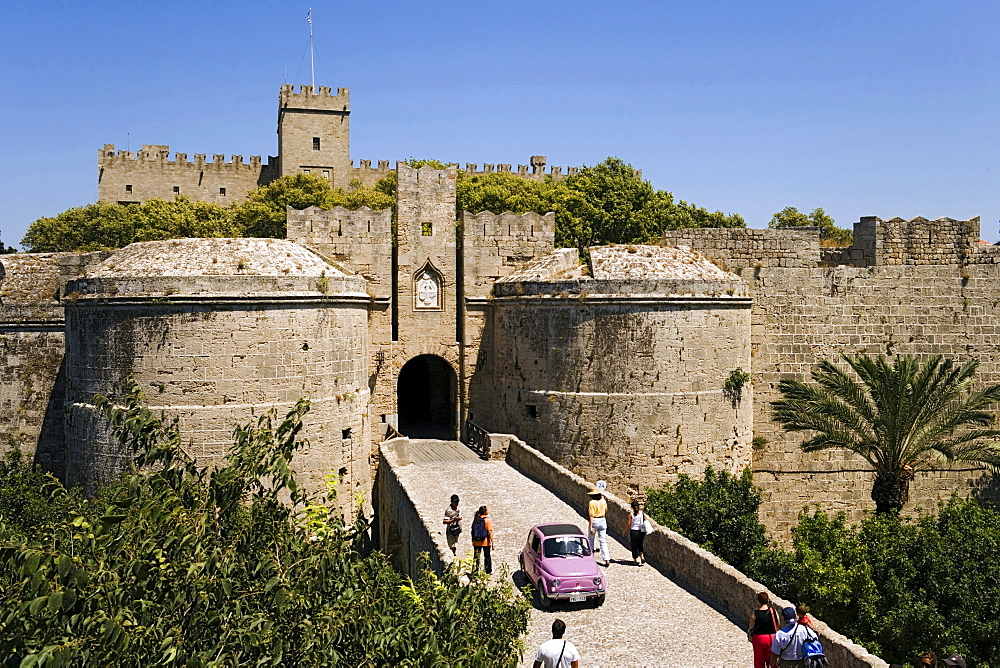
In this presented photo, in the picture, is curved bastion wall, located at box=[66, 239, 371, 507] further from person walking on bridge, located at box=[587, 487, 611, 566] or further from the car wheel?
the car wheel

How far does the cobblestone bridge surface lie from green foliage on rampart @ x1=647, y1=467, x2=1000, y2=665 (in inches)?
144

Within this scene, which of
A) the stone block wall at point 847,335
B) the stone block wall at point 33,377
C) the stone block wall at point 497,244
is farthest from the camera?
the stone block wall at point 497,244

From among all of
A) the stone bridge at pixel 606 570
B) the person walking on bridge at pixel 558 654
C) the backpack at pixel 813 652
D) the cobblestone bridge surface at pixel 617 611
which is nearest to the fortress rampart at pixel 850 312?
the stone bridge at pixel 606 570

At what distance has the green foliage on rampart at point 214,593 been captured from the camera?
6191 mm

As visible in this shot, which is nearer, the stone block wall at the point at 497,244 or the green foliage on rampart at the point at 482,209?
the stone block wall at the point at 497,244

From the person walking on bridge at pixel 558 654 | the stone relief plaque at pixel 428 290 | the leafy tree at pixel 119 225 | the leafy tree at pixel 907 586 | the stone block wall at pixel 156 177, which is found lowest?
the leafy tree at pixel 907 586

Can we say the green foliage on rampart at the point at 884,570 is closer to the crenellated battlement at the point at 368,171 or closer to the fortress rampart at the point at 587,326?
the fortress rampart at the point at 587,326

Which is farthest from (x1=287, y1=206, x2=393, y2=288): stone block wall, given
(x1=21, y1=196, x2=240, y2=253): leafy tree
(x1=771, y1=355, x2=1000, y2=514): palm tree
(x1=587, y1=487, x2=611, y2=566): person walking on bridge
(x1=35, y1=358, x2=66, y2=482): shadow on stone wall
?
(x1=21, y1=196, x2=240, y2=253): leafy tree

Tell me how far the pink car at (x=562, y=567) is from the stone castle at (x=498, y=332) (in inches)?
369

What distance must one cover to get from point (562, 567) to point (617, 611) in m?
1.11

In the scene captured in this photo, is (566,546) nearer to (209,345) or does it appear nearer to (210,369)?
(210,369)

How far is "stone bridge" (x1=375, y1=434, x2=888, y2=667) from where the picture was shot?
12.2m

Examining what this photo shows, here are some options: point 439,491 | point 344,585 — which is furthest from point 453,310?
point 344,585

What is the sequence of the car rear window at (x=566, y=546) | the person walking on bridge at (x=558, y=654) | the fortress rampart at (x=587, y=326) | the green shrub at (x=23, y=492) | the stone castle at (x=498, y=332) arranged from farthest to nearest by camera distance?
1. the fortress rampart at (x=587, y=326)
2. the green shrub at (x=23, y=492)
3. the stone castle at (x=498, y=332)
4. the car rear window at (x=566, y=546)
5. the person walking on bridge at (x=558, y=654)
